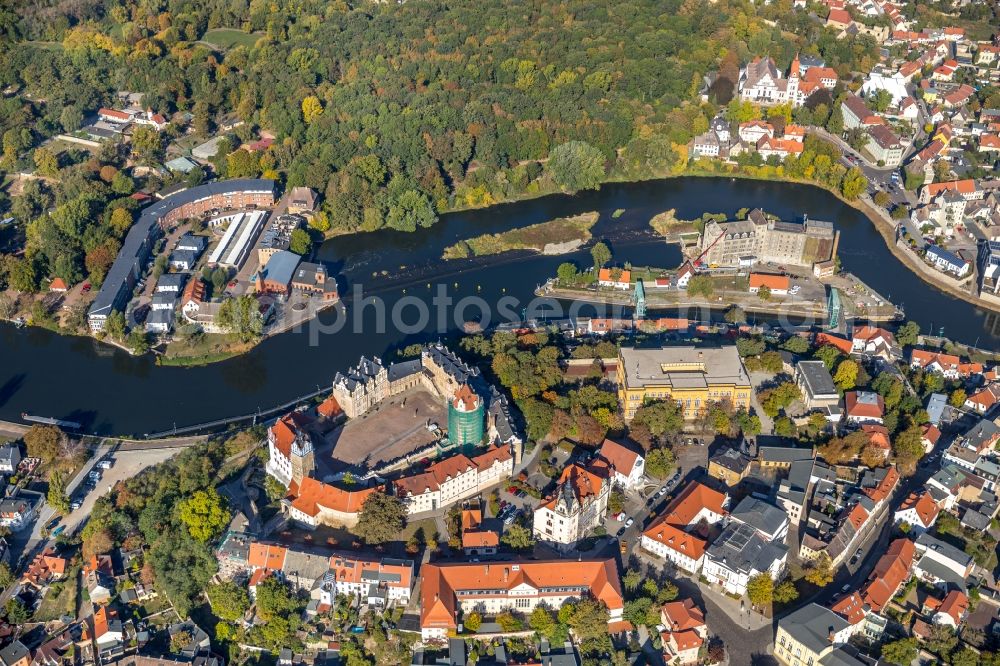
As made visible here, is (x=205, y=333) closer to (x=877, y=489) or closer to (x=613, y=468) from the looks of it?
(x=613, y=468)

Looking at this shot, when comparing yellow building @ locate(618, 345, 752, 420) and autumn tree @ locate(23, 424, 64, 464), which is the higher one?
yellow building @ locate(618, 345, 752, 420)

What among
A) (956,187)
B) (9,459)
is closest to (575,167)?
(956,187)

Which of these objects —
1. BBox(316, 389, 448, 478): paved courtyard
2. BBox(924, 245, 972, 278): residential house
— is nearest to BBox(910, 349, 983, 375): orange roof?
BBox(924, 245, 972, 278): residential house

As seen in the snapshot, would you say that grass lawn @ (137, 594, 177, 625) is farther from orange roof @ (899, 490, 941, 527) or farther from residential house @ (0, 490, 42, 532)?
orange roof @ (899, 490, 941, 527)

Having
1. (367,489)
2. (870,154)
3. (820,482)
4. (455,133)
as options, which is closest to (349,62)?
(455,133)

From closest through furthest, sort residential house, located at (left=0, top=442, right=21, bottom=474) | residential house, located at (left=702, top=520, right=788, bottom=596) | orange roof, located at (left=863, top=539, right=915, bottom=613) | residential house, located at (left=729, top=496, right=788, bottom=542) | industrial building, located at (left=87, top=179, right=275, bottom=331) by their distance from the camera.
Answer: orange roof, located at (left=863, top=539, right=915, bottom=613) → residential house, located at (left=702, top=520, right=788, bottom=596) → residential house, located at (left=729, top=496, right=788, bottom=542) → residential house, located at (left=0, top=442, right=21, bottom=474) → industrial building, located at (left=87, top=179, right=275, bottom=331)

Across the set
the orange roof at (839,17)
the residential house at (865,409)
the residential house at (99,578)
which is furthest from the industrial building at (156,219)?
the orange roof at (839,17)

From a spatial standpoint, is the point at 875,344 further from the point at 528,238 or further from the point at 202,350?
the point at 202,350
